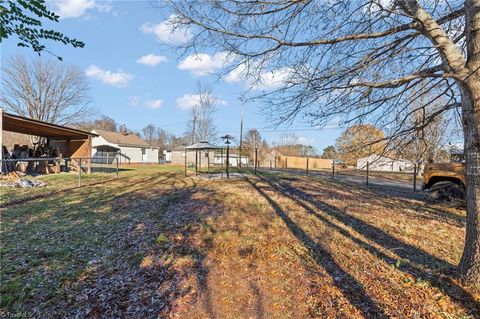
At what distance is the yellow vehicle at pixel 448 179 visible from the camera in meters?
8.25

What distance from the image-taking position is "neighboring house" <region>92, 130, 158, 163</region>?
34062 millimetres

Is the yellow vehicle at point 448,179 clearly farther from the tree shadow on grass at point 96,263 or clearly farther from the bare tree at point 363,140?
the tree shadow on grass at point 96,263

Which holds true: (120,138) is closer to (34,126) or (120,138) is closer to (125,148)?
(125,148)

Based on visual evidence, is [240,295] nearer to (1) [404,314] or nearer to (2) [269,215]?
(1) [404,314]

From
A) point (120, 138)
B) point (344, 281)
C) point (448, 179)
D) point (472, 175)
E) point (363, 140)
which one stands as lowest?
point (344, 281)

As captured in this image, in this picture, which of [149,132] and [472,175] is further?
[149,132]

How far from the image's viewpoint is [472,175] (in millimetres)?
3193

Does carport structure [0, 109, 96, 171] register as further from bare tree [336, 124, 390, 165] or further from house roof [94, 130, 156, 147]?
house roof [94, 130, 156, 147]

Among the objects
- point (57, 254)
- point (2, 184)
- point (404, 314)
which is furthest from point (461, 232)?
point (2, 184)

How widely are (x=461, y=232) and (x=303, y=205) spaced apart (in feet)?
10.6

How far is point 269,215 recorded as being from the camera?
590 cm

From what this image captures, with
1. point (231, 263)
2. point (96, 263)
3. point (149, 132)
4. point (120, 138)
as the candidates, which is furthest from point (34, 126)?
point (149, 132)

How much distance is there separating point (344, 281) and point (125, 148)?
37231mm

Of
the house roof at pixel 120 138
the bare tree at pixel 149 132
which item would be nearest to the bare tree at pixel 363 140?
the house roof at pixel 120 138
